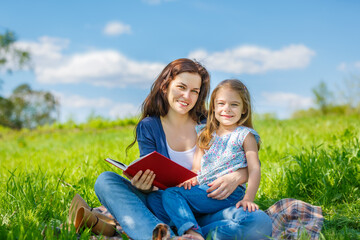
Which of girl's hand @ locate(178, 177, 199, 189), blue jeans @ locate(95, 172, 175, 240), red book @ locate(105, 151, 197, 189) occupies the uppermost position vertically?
red book @ locate(105, 151, 197, 189)

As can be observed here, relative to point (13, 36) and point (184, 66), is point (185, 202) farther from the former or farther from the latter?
point (13, 36)

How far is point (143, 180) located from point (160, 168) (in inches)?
7.0

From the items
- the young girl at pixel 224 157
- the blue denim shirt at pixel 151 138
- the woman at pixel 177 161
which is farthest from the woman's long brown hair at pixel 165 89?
the young girl at pixel 224 157

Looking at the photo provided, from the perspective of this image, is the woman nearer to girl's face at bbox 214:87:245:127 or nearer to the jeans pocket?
the jeans pocket

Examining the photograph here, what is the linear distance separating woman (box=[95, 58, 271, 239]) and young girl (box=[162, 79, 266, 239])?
0.08 m

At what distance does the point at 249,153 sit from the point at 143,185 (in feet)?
2.57

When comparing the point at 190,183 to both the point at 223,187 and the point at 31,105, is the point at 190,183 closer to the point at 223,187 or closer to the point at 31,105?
the point at 223,187

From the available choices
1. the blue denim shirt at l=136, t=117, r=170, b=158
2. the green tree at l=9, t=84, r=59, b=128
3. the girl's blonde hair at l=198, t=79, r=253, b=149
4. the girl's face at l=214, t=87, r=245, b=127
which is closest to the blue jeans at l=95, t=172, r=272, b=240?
the blue denim shirt at l=136, t=117, r=170, b=158

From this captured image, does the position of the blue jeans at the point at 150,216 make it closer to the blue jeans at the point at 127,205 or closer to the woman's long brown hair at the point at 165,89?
the blue jeans at the point at 127,205

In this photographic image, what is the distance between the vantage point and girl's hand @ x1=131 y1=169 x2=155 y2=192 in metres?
2.45

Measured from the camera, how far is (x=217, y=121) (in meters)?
2.75

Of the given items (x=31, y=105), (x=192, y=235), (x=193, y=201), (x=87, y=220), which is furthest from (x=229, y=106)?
(x=31, y=105)

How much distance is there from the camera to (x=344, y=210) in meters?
2.93

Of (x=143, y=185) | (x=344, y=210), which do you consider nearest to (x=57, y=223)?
(x=143, y=185)
